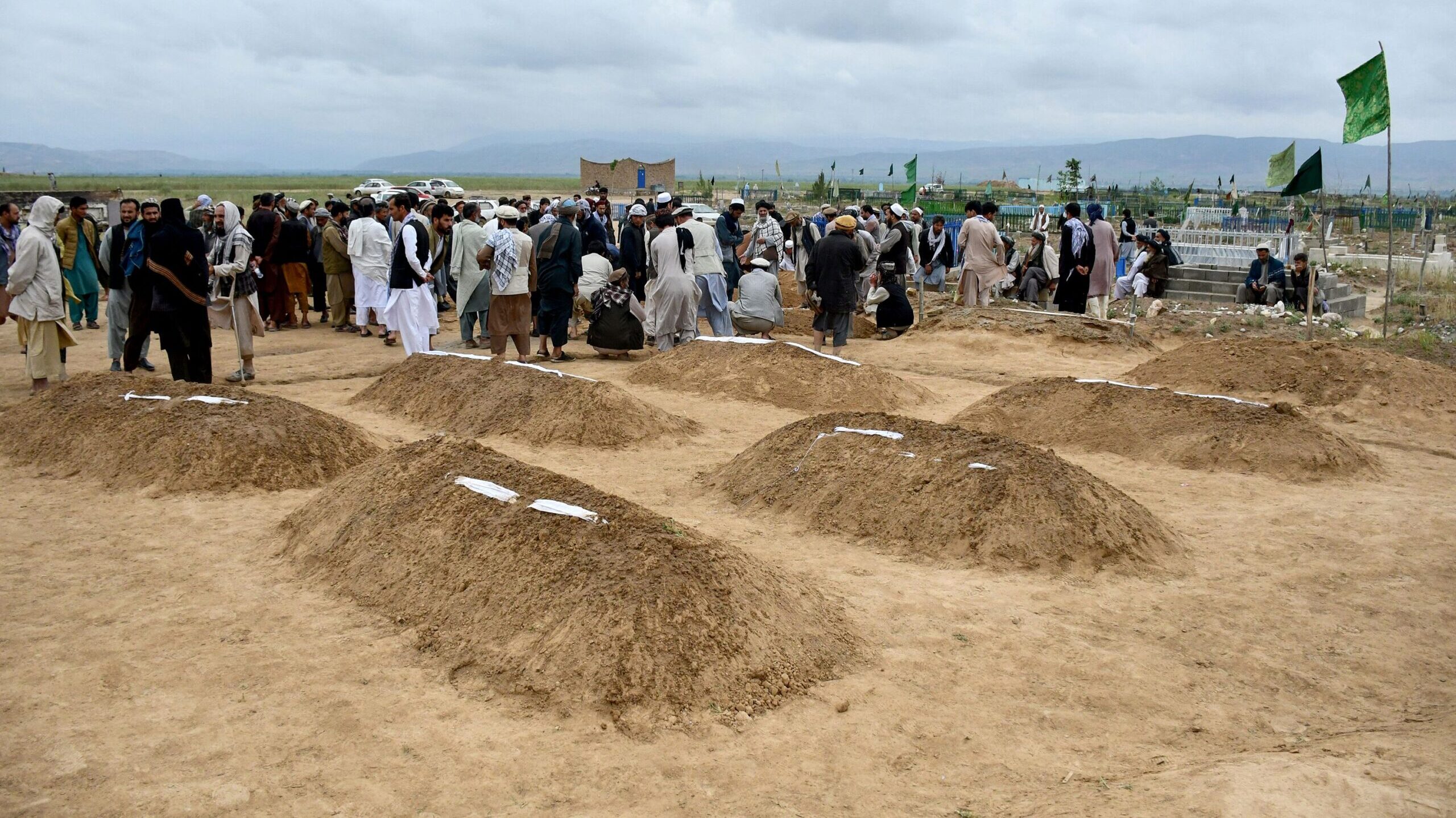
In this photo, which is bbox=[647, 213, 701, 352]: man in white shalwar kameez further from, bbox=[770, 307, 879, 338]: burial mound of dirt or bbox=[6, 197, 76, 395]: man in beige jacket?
bbox=[6, 197, 76, 395]: man in beige jacket

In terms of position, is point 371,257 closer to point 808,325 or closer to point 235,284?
point 235,284

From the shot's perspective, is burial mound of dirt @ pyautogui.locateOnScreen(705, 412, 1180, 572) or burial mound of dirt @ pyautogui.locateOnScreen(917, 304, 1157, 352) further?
burial mound of dirt @ pyautogui.locateOnScreen(917, 304, 1157, 352)

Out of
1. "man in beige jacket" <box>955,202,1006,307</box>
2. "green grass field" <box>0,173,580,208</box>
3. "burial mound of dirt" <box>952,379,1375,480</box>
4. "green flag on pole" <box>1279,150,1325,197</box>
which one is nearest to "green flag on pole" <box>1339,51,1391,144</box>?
"green flag on pole" <box>1279,150,1325,197</box>

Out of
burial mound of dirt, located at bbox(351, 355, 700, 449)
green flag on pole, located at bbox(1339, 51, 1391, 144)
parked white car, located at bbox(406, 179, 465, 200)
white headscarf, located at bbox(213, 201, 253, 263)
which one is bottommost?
burial mound of dirt, located at bbox(351, 355, 700, 449)

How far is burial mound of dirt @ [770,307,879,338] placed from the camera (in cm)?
1456

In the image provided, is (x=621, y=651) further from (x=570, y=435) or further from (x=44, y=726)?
(x=570, y=435)

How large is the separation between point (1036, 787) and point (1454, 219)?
42.6 meters

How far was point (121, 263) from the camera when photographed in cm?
985

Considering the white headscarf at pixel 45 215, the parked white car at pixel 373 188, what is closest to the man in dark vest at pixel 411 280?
the white headscarf at pixel 45 215

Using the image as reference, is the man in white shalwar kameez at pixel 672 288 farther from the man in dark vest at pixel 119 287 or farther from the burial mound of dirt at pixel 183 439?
the man in dark vest at pixel 119 287

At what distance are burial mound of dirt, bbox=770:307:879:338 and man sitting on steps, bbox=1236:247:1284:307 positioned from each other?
227 inches

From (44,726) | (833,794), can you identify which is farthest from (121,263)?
(833,794)

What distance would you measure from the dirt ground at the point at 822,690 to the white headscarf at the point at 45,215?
9.99 feet

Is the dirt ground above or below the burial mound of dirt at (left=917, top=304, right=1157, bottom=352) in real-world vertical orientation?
below
